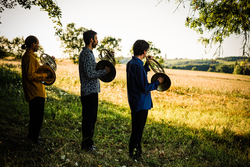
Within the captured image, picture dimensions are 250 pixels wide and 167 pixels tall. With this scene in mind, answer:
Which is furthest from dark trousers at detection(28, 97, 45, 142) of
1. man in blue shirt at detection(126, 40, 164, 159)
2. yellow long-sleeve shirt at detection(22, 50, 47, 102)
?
man in blue shirt at detection(126, 40, 164, 159)

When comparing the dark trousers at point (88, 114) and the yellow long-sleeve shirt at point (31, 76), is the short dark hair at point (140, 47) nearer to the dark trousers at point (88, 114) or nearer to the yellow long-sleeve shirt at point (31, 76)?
the dark trousers at point (88, 114)

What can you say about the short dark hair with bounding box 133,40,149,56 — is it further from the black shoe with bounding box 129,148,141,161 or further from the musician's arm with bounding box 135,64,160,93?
the black shoe with bounding box 129,148,141,161

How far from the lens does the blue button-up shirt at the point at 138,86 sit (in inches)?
105

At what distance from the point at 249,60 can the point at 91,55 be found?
10.3 feet

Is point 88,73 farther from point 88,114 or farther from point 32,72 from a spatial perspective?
point 32,72

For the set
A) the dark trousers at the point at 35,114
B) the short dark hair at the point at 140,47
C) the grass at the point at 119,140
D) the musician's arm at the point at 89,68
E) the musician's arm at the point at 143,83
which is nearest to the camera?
the musician's arm at the point at 143,83

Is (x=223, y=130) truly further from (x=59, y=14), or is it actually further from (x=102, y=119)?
(x=59, y=14)

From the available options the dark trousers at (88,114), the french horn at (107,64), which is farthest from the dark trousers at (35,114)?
the french horn at (107,64)

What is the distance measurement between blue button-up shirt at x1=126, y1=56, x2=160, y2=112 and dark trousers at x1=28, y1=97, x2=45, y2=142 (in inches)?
82.6

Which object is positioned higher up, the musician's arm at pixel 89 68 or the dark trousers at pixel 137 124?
Answer: the musician's arm at pixel 89 68

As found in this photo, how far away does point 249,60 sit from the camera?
270 cm

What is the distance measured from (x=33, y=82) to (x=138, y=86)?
231cm

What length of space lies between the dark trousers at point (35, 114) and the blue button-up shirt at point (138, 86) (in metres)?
2.10

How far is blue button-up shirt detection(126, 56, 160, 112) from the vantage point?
2678mm
